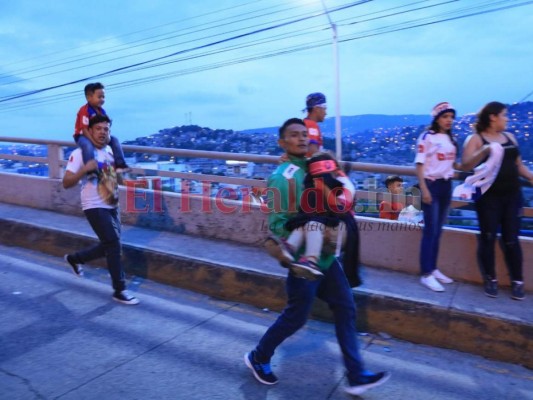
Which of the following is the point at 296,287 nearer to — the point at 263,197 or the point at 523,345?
the point at 523,345

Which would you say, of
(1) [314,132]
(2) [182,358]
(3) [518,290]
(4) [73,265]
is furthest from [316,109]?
(4) [73,265]

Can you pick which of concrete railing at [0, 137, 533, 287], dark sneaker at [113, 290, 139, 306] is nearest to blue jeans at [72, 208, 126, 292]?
dark sneaker at [113, 290, 139, 306]

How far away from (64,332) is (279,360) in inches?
75.2

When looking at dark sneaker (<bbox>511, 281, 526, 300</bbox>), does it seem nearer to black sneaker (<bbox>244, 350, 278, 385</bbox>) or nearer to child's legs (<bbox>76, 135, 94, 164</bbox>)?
black sneaker (<bbox>244, 350, 278, 385</bbox>)

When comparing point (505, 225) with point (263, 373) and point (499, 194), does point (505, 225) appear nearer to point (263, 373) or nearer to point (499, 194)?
point (499, 194)

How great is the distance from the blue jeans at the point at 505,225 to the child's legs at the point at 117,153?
3619 mm

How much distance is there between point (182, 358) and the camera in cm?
376

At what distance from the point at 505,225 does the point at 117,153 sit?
399cm

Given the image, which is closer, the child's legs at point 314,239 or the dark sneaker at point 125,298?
the child's legs at point 314,239

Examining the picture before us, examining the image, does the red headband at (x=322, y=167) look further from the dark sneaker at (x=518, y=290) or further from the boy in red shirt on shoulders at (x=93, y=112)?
the boy in red shirt on shoulders at (x=93, y=112)

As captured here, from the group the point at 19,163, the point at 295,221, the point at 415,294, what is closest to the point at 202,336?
the point at 295,221

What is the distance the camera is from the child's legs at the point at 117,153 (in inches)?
202

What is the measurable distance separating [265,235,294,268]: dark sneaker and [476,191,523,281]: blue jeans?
2347mm

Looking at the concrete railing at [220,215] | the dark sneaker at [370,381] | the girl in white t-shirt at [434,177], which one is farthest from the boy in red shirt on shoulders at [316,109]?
→ the dark sneaker at [370,381]
